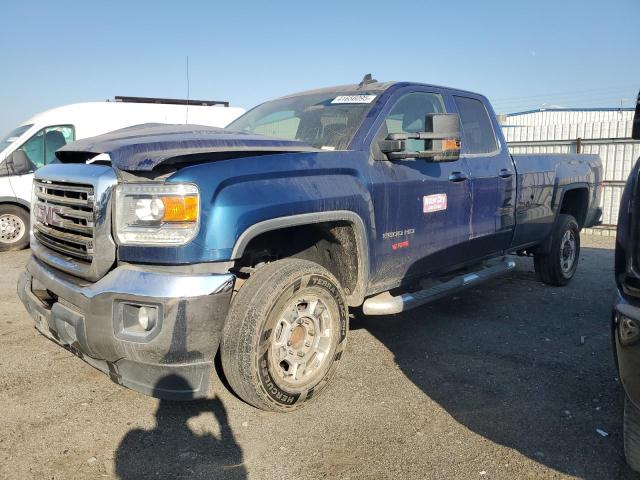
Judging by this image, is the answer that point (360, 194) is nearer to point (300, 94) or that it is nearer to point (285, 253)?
point (285, 253)

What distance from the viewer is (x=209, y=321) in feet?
8.66

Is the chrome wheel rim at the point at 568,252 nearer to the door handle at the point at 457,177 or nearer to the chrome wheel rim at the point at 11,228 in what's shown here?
the door handle at the point at 457,177

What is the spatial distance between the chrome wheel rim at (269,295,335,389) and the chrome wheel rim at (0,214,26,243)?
737 centimetres

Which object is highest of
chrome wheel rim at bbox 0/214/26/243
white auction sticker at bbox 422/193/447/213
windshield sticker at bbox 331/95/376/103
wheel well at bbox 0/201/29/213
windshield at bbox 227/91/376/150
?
windshield sticker at bbox 331/95/376/103

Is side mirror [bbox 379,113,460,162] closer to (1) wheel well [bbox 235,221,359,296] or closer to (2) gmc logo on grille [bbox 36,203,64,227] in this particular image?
(1) wheel well [bbox 235,221,359,296]

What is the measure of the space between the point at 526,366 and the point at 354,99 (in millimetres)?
2371

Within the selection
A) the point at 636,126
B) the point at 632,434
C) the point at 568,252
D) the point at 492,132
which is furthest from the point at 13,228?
the point at 632,434

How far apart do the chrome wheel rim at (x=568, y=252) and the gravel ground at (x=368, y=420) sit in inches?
73.8

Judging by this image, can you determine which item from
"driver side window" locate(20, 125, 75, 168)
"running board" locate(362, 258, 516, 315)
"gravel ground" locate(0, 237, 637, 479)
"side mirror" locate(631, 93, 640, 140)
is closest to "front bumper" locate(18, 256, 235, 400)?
"gravel ground" locate(0, 237, 637, 479)

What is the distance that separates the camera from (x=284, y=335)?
3.08 metres

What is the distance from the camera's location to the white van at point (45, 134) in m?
8.66

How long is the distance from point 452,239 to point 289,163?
1.82 m

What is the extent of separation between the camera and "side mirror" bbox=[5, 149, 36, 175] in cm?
873

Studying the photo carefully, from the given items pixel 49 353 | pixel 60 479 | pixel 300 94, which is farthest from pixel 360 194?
pixel 49 353
